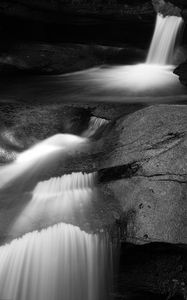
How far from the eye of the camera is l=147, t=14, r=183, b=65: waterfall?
13.3 m

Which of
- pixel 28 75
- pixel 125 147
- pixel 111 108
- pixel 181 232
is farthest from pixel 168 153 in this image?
pixel 28 75

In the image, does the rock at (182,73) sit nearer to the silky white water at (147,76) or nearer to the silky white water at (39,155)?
the silky white water at (147,76)

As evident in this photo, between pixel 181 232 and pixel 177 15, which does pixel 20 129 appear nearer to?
pixel 181 232

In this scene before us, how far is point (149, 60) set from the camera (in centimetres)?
1390

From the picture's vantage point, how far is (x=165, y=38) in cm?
1351

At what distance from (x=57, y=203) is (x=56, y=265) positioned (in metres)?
0.94

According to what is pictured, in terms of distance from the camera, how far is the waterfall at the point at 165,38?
522 inches

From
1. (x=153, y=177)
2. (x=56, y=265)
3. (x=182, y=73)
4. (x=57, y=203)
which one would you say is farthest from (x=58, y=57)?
(x=56, y=265)

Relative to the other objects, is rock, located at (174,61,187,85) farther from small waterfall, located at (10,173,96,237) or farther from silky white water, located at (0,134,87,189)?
small waterfall, located at (10,173,96,237)

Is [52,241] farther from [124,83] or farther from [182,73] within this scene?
[182,73]

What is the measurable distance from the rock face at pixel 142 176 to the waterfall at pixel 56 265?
1.02 feet

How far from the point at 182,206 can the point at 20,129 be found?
3.88m

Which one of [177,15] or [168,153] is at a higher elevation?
[177,15]

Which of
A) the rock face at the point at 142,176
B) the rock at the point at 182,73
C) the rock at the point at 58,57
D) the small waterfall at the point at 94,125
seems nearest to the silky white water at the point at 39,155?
the small waterfall at the point at 94,125
